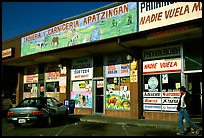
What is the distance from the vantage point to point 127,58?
16375 millimetres

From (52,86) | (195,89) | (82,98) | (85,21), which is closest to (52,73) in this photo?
(52,86)

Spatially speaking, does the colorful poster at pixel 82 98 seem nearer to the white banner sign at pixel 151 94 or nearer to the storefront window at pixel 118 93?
the storefront window at pixel 118 93

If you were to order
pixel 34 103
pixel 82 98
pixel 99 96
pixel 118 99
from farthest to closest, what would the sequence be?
pixel 82 98 < pixel 99 96 < pixel 118 99 < pixel 34 103

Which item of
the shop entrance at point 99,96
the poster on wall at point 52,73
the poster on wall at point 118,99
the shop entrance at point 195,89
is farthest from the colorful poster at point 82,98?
the shop entrance at point 195,89

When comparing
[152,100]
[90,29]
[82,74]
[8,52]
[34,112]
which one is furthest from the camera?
[8,52]

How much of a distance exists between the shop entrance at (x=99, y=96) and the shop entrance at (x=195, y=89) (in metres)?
5.87

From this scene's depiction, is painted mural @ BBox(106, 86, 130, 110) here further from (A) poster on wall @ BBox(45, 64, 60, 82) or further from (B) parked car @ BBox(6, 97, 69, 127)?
(A) poster on wall @ BBox(45, 64, 60, 82)

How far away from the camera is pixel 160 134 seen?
1098cm

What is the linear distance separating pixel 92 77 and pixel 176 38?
712cm

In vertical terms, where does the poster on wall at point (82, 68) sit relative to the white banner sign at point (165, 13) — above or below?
below

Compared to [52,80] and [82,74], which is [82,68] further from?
[52,80]

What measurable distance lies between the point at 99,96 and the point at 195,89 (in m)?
6.39

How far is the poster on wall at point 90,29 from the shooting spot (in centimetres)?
1577

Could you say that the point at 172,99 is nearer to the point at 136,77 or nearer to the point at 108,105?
the point at 136,77
